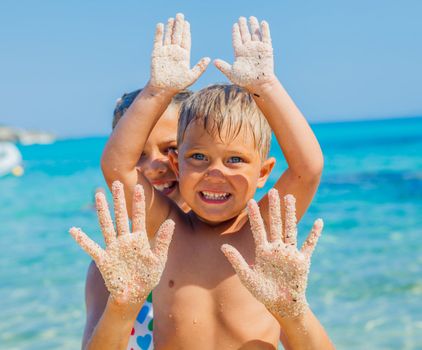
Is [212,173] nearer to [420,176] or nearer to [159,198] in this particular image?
[159,198]

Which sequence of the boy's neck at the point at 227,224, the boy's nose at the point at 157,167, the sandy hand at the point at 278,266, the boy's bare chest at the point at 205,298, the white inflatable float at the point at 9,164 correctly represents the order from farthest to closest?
the white inflatable float at the point at 9,164
the boy's nose at the point at 157,167
the boy's neck at the point at 227,224
the boy's bare chest at the point at 205,298
the sandy hand at the point at 278,266

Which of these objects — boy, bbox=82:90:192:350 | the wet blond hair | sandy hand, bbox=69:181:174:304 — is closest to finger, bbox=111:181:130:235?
sandy hand, bbox=69:181:174:304

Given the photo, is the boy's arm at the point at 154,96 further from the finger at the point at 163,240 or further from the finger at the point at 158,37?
the finger at the point at 163,240

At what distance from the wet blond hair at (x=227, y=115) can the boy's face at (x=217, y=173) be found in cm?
2

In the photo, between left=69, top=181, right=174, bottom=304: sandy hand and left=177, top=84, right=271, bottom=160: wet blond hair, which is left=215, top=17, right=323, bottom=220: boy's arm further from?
left=69, top=181, right=174, bottom=304: sandy hand

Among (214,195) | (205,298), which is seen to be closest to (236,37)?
(214,195)

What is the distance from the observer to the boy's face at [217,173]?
6.81 ft

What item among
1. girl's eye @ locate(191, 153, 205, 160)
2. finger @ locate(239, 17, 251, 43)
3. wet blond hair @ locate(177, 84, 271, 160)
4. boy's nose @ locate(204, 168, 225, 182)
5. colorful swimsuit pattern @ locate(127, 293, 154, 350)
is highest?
Answer: finger @ locate(239, 17, 251, 43)

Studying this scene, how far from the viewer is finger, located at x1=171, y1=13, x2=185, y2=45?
Answer: 197 cm

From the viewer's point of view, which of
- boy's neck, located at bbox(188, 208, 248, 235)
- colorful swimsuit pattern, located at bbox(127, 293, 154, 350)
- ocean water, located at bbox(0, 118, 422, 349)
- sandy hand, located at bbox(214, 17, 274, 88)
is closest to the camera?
sandy hand, located at bbox(214, 17, 274, 88)

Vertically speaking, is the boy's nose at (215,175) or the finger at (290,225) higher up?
the finger at (290,225)

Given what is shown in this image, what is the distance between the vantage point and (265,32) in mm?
1942

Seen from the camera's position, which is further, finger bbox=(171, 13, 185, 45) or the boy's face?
the boy's face

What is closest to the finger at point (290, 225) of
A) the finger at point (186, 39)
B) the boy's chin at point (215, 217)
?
the boy's chin at point (215, 217)
